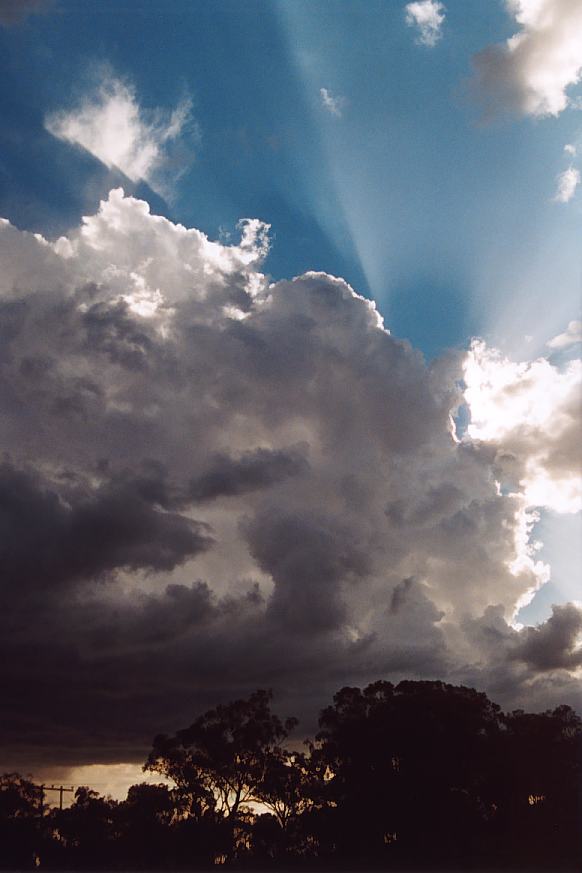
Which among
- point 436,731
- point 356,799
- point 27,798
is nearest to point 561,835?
point 436,731

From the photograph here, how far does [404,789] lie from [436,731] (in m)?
5.96

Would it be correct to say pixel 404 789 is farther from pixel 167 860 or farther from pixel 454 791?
pixel 167 860

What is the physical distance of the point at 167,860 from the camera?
9300 centimetres

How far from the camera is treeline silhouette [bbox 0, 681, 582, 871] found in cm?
7262

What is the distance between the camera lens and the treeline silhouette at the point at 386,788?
238 feet

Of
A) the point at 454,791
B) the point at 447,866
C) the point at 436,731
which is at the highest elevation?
the point at 436,731

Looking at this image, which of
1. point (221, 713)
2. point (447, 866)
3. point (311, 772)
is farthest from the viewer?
point (221, 713)

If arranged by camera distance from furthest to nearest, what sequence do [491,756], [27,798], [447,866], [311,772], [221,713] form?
[27,798], [221,713], [311,772], [491,756], [447,866]

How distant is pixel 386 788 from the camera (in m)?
74.8

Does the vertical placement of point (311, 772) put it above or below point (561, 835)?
above

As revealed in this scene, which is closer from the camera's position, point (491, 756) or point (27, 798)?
point (491, 756)

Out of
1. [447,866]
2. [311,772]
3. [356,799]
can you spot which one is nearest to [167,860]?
[311,772]

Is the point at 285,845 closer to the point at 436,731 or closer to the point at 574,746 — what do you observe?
the point at 436,731

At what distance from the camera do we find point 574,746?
78375 mm
